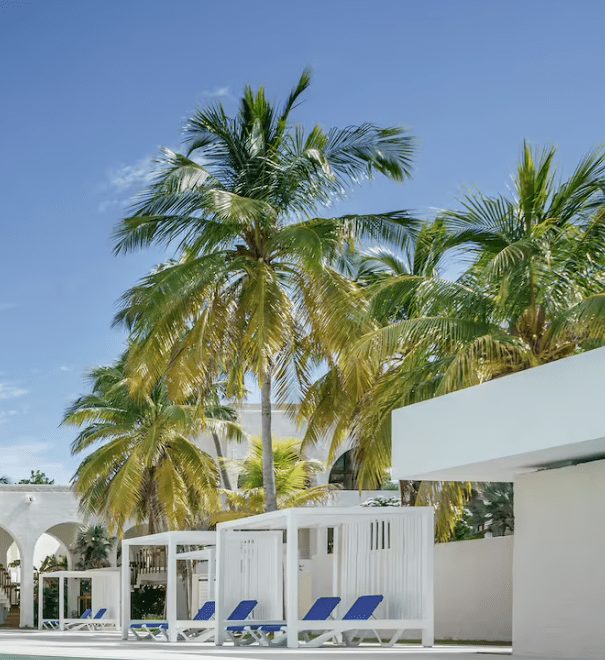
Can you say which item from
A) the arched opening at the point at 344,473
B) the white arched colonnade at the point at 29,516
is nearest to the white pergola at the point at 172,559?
the white arched colonnade at the point at 29,516

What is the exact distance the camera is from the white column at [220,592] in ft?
57.9

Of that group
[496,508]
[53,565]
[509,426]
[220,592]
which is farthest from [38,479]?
[509,426]

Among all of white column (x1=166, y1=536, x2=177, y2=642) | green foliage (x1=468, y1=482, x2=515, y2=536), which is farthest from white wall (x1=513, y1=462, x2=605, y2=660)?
green foliage (x1=468, y1=482, x2=515, y2=536)

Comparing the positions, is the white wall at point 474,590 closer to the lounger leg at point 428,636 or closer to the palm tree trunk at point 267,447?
the palm tree trunk at point 267,447

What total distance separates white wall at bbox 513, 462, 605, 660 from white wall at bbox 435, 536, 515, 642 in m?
5.09

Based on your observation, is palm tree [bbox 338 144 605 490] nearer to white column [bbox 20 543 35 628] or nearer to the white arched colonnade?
the white arched colonnade

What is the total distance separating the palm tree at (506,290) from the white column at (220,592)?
3.27 m

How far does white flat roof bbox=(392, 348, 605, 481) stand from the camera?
456 inches

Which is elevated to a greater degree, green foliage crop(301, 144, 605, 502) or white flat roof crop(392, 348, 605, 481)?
green foliage crop(301, 144, 605, 502)

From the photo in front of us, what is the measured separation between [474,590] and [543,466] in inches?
273

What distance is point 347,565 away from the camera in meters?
16.9

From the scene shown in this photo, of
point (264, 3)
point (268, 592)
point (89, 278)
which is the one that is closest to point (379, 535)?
point (268, 592)

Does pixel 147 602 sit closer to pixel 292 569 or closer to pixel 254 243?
pixel 254 243

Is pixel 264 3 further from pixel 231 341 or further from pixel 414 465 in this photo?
pixel 414 465
